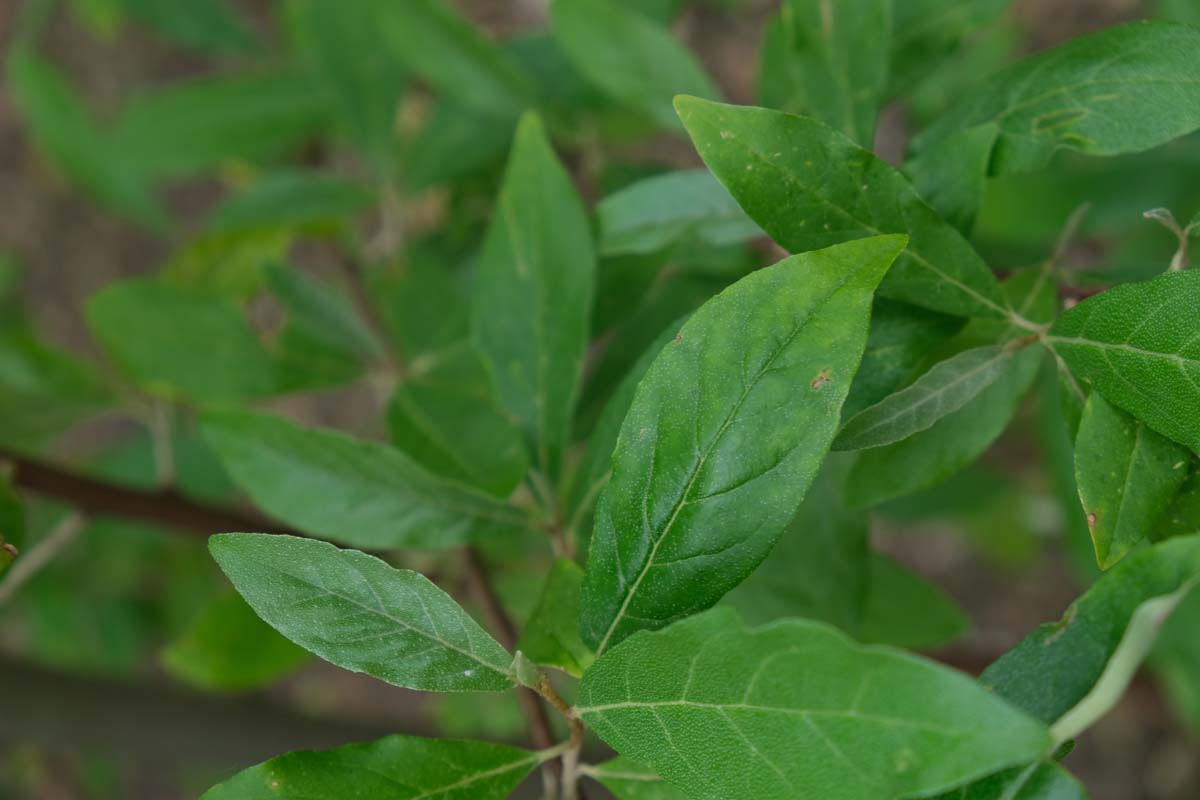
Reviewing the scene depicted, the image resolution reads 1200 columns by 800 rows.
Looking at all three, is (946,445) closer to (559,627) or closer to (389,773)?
(559,627)

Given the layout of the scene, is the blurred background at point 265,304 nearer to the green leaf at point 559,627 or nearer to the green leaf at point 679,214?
the green leaf at point 679,214

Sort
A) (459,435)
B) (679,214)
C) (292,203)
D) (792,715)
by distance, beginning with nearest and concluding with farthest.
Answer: (792,715) → (679,214) → (459,435) → (292,203)

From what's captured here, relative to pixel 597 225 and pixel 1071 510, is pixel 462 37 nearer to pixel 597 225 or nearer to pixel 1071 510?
pixel 597 225

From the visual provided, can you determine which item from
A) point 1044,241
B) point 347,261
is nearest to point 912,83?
point 1044,241

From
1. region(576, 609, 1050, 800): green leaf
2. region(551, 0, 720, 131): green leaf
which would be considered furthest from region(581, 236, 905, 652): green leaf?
region(551, 0, 720, 131): green leaf

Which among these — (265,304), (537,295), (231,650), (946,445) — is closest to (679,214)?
(537,295)

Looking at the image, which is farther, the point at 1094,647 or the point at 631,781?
the point at 631,781

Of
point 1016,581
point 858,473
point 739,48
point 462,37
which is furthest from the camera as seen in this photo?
point 739,48
